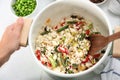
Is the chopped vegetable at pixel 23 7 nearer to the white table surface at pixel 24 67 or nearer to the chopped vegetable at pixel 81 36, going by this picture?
the white table surface at pixel 24 67

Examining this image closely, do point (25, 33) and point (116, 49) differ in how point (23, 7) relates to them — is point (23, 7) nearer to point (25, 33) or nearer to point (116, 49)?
point (25, 33)

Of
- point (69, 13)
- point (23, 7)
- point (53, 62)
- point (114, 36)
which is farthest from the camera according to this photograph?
point (23, 7)

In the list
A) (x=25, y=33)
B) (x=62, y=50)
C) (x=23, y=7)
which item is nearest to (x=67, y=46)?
(x=62, y=50)

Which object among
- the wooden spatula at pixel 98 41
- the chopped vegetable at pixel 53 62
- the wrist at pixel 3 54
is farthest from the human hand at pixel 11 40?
the wooden spatula at pixel 98 41

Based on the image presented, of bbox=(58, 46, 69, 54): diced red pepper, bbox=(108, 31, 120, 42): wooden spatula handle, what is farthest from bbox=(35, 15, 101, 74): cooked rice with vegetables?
bbox=(108, 31, 120, 42): wooden spatula handle

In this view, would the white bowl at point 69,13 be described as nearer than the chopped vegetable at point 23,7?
Yes

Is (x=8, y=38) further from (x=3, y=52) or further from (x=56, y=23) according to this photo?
(x=56, y=23)

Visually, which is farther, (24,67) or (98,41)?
(24,67)
